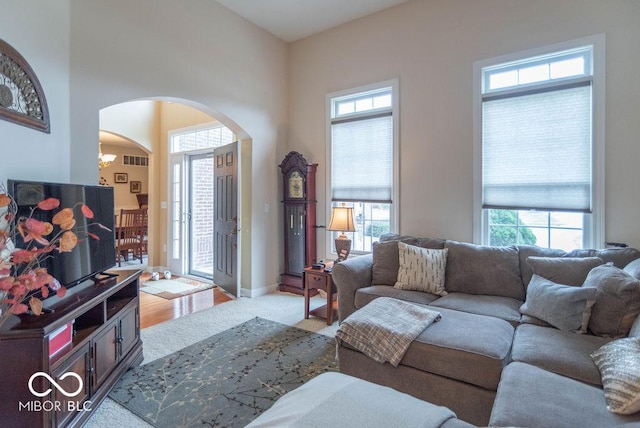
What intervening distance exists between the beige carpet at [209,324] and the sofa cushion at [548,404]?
74.7 inches

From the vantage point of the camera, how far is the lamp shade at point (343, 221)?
3.69 meters

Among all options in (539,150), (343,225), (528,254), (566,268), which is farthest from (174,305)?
(539,150)

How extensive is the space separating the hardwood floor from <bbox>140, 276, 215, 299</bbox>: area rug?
122 millimetres

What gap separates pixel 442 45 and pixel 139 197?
8.39m

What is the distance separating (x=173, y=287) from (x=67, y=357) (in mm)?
3302

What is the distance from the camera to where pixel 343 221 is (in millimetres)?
3723

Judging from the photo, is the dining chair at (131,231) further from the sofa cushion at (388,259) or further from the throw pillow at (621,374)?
the throw pillow at (621,374)

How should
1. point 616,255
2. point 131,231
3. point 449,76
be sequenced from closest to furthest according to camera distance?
point 616,255
point 449,76
point 131,231

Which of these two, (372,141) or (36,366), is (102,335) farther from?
(372,141)

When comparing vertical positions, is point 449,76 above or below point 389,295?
above

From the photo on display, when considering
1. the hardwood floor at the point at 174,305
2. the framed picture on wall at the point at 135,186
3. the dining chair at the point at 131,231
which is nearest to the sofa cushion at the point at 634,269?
the hardwood floor at the point at 174,305
